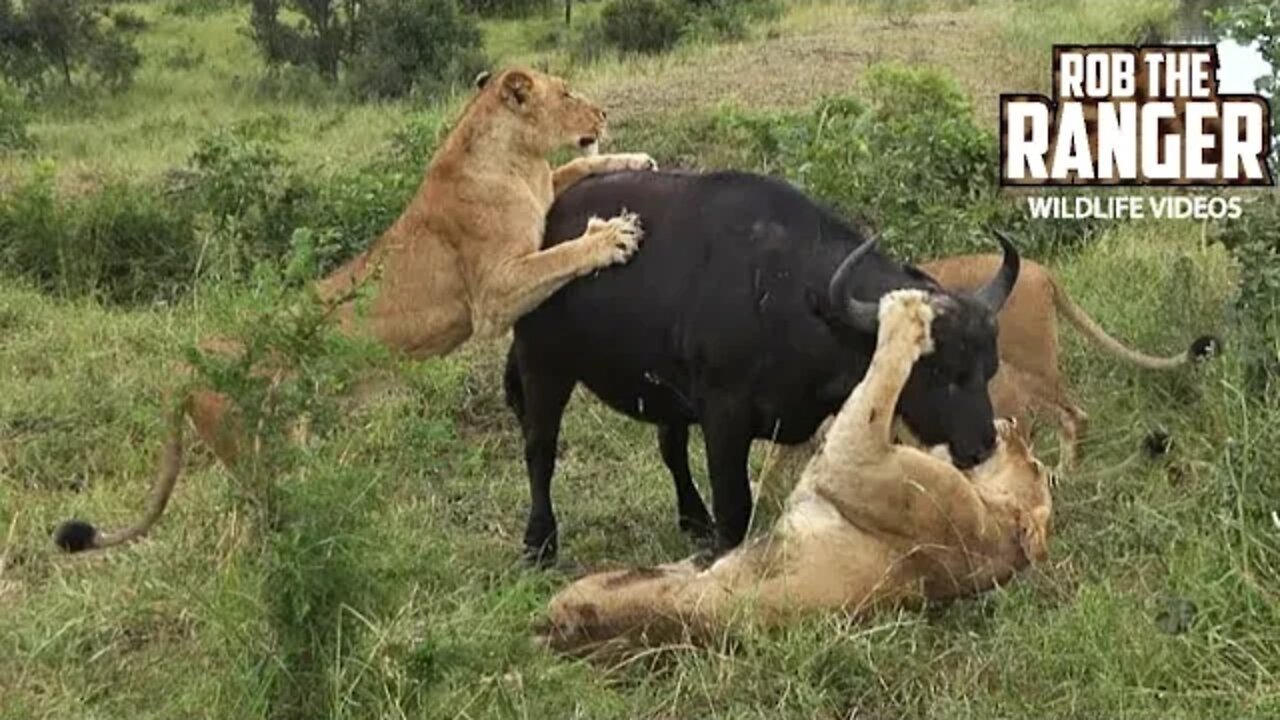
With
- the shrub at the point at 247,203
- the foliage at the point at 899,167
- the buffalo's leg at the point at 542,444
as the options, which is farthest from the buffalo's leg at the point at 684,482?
the shrub at the point at 247,203

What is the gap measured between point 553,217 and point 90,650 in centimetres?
207

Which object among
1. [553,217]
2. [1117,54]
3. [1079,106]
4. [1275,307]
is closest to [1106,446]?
[1275,307]

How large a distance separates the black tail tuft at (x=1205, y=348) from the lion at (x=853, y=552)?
1.58m

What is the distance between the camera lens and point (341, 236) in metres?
9.61

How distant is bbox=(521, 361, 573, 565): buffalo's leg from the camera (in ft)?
18.7

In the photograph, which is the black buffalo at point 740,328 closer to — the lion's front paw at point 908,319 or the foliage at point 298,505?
the lion's front paw at point 908,319

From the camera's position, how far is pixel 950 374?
4.70 metres

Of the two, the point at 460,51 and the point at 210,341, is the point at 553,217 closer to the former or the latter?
the point at 210,341

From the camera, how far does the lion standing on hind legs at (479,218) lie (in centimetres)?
587

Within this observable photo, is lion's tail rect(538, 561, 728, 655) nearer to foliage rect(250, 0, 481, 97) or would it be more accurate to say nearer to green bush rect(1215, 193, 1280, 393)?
green bush rect(1215, 193, 1280, 393)

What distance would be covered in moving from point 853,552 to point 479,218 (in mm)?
2044

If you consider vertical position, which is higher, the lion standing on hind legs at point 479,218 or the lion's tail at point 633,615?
the lion standing on hind legs at point 479,218

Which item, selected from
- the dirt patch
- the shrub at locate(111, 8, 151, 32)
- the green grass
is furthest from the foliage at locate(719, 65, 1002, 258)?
the shrub at locate(111, 8, 151, 32)

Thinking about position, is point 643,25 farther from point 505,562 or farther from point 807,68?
point 505,562
